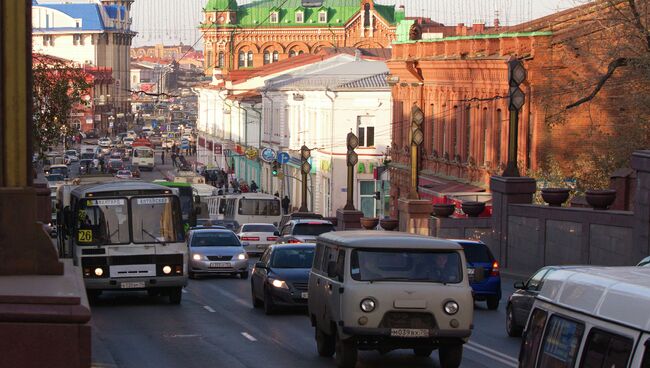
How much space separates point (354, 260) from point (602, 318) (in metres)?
9.24

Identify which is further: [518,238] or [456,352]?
[518,238]

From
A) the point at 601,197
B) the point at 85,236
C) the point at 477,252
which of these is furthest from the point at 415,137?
the point at 85,236

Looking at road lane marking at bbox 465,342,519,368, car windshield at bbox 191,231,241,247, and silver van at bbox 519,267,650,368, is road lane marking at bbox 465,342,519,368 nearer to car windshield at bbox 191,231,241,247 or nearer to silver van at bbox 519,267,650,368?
silver van at bbox 519,267,650,368

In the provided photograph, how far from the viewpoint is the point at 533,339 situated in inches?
392

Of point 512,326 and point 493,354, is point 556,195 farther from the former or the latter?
point 493,354

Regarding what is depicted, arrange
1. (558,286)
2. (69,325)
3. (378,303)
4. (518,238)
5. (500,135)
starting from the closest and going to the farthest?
(558,286) < (69,325) < (378,303) < (518,238) < (500,135)

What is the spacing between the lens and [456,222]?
4219 centimetres

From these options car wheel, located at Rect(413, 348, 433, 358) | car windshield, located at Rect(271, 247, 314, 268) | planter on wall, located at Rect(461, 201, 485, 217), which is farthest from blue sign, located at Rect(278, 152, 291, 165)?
car wheel, located at Rect(413, 348, 433, 358)

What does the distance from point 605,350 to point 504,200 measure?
3005cm

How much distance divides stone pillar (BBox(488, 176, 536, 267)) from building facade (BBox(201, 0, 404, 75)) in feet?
471

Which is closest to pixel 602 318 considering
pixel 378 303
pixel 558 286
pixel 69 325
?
pixel 558 286

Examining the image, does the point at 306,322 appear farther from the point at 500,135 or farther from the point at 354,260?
the point at 500,135

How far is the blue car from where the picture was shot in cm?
2703

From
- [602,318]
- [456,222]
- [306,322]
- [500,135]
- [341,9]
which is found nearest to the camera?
[602,318]
